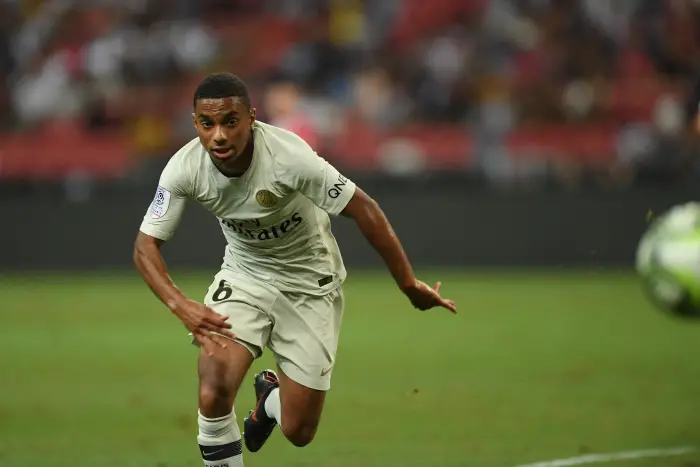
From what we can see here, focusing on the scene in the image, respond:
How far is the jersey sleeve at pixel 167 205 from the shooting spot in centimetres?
552

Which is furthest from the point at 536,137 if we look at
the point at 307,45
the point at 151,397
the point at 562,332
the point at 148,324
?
the point at 151,397

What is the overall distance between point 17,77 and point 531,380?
11.6 m

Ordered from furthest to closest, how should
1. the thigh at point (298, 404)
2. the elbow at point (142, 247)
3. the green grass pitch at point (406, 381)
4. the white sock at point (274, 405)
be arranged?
the green grass pitch at point (406, 381) < the white sock at point (274, 405) < the thigh at point (298, 404) < the elbow at point (142, 247)

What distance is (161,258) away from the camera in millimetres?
5383

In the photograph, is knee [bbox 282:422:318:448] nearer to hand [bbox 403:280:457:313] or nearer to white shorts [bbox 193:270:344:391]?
white shorts [bbox 193:270:344:391]

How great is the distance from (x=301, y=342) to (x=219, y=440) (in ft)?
2.42

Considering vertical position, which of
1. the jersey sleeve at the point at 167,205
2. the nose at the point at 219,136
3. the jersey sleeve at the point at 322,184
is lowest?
the jersey sleeve at the point at 167,205

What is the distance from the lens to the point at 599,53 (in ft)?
58.7

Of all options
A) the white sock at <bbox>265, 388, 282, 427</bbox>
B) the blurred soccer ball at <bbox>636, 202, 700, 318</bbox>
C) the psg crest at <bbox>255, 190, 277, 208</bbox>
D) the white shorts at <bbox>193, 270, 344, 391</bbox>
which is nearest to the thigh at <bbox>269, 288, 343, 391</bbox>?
the white shorts at <bbox>193, 270, 344, 391</bbox>

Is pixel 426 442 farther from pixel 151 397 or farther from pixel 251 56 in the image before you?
pixel 251 56

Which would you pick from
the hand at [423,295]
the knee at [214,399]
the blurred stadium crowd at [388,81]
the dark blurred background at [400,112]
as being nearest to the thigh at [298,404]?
the knee at [214,399]

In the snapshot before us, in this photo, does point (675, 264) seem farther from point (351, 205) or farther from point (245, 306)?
point (245, 306)

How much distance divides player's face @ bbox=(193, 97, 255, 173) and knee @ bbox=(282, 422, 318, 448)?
145 centimetres

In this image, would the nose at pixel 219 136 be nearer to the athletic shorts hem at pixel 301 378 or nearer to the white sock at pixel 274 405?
the athletic shorts hem at pixel 301 378
